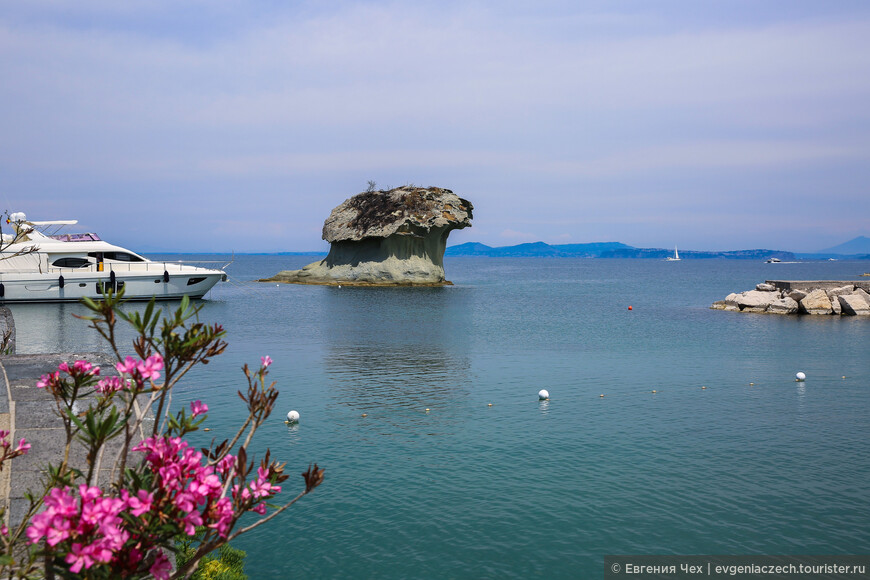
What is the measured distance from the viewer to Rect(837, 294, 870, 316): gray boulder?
38.2 meters

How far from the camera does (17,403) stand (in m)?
7.49

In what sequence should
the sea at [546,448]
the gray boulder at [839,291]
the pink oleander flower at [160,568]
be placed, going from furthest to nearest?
the gray boulder at [839,291] → the sea at [546,448] → the pink oleander flower at [160,568]

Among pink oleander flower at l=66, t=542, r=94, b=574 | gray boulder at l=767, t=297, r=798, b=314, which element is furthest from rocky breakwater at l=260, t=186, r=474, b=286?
pink oleander flower at l=66, t=542, r=94, b=574

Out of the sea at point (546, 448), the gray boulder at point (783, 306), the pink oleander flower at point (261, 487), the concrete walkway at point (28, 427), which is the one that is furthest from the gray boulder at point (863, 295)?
the pink oleander flower at point (261, 487)

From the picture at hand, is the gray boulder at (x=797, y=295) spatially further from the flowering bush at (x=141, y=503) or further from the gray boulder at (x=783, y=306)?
the flowering bush at (x=141, y=503)

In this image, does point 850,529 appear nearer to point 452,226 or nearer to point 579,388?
point 579,388

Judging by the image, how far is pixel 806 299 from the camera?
3925 centimetres

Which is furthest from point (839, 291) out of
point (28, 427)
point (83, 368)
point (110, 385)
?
point (83, 368)

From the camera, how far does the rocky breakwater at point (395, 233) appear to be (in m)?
61.0

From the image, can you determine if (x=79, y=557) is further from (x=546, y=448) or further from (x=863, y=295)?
(x=863, y=295)

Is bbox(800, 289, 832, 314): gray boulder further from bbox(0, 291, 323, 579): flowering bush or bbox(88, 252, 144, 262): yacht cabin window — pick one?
bbox(0, 291, 323, 579): flowering bush

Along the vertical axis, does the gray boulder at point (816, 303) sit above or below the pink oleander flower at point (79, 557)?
below

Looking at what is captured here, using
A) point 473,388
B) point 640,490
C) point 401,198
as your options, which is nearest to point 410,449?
point 640,490

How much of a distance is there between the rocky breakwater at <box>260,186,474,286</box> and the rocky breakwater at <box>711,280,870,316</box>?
26109 mm
